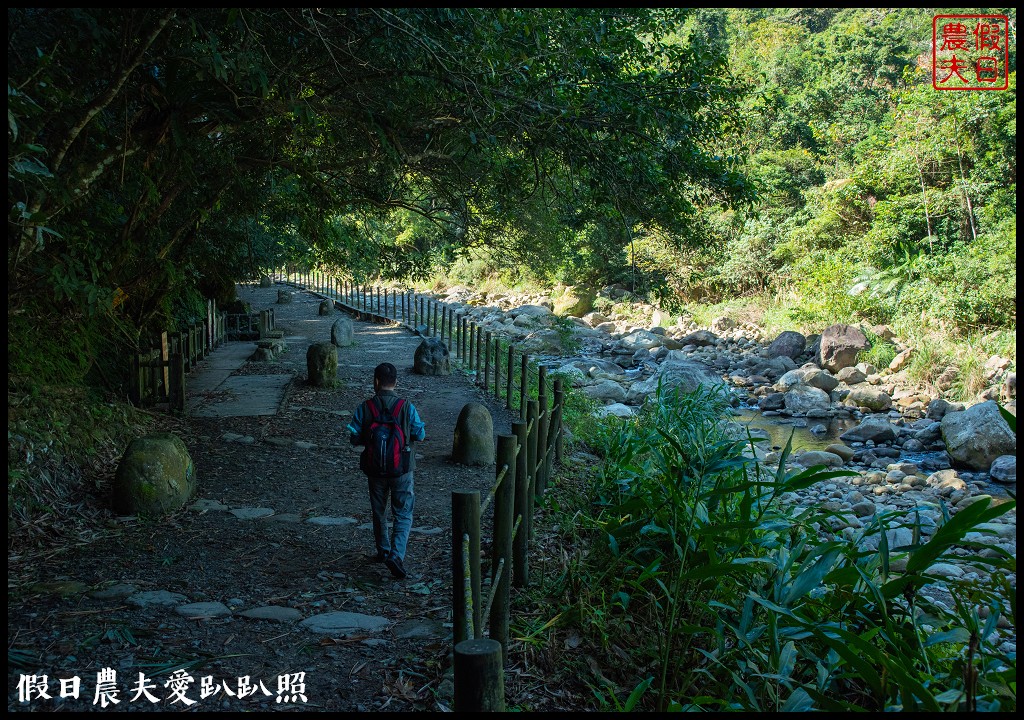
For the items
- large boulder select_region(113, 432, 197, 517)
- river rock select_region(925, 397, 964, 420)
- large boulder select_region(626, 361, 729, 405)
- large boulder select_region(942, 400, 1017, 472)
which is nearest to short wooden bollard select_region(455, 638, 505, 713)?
large boulder select_region(113, 432, 197, 517)

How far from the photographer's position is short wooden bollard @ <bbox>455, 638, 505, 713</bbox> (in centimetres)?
204

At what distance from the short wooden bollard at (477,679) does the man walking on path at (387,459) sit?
2576mm

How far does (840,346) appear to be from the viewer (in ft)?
57.0

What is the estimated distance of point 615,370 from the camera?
18.1 m

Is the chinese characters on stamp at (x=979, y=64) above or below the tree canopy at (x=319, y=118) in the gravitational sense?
above

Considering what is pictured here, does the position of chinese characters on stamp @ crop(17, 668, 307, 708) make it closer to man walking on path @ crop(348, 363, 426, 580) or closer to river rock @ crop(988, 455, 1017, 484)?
man walking on path @ crop(348, 363, 426, 580)

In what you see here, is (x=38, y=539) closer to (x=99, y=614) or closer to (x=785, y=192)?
(x=99, y=614)

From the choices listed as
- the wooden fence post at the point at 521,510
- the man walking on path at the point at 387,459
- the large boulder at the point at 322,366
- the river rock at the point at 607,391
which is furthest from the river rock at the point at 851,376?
the man walking on path at the point at 387,459

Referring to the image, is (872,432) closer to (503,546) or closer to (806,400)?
(806,400)

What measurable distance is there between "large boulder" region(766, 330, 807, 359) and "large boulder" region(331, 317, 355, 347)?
10869mm

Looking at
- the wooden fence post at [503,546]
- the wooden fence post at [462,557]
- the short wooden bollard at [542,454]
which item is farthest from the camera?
the short wooden bollard at [542,454]

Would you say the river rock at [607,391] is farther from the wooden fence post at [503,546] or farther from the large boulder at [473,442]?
the wooden fence post at [503,546]

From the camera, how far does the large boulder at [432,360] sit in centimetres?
1273

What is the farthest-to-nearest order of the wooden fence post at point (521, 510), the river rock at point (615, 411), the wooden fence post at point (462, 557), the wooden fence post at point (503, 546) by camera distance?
1. the river rock at point (615, 411)
2. the wooden fence post at point (521, 510)
3. the wooden fence post at point (503, 546)
4. the wooden fence post at point (462, 557)
